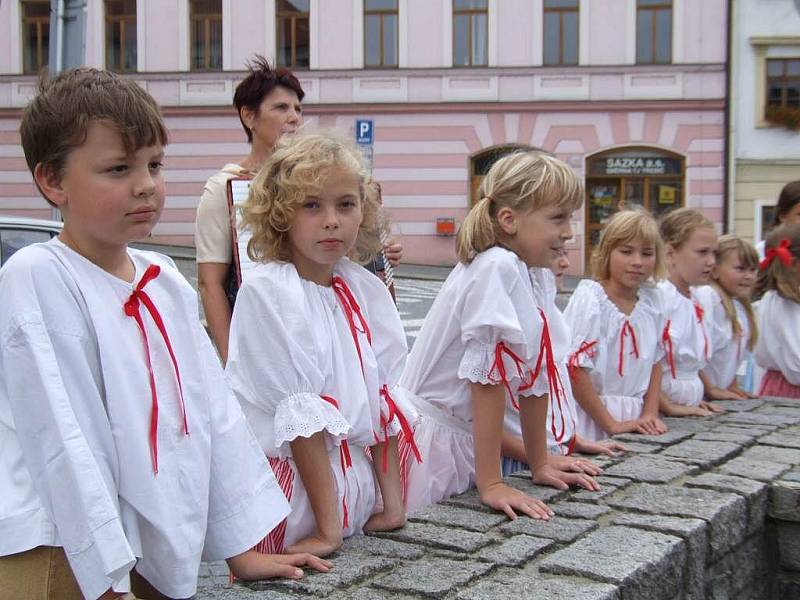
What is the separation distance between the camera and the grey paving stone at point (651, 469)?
12.8 feet

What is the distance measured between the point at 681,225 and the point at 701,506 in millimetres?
2671

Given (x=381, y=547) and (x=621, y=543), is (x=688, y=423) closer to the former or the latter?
(x=621, y=543)

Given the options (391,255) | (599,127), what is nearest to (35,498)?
(391,255)

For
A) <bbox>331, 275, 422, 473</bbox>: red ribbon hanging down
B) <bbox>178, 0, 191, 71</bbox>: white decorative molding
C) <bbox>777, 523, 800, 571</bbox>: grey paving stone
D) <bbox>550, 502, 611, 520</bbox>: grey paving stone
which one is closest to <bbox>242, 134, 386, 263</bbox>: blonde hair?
<bbox>331, 275, 422, 473</bbox>: red ribbon hanging down

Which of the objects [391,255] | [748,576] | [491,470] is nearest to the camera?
[491,470]

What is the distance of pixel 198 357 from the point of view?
2502 millimetres

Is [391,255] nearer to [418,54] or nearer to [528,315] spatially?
[528,315]

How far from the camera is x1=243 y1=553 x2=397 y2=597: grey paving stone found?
2.61 metres

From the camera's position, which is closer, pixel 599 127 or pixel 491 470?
pixel 491 470

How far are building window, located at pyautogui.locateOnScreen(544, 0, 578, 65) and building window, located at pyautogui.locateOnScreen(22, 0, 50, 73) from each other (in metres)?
12.4

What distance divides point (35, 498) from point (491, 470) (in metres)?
1.81

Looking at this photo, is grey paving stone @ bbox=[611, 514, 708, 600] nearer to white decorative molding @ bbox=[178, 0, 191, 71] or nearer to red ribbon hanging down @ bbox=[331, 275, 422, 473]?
red ribbon hanging down @ bbox=[331, 275, 422, 473]

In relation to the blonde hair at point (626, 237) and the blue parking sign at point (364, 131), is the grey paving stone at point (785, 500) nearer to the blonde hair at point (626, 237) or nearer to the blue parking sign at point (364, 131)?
the blonde hair at point (626, 237)

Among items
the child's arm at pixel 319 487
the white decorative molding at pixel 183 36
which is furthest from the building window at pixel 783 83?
the child's arm at pixel 319 487
